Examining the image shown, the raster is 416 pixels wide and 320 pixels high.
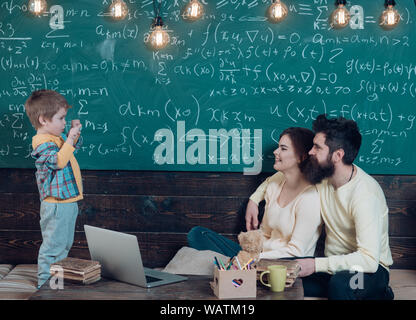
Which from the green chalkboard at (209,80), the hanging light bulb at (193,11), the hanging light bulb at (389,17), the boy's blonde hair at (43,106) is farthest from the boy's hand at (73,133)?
the hanging light bulb at (389,17)

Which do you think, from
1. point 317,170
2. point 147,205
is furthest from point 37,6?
point 317,170

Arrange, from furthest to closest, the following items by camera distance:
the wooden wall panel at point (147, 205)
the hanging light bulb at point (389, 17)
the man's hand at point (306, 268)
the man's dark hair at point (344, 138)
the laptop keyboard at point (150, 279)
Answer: the wooden wall panel at point (147, 205) → the hanging light bulb at point (389, 17) → the man's dark hair at point (344, 138) → the man's hand at point (306, 268) → the laptop keyboard at point (150, 279)

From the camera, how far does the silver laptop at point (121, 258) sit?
194cm

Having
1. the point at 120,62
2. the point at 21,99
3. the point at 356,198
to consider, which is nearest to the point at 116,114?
the point at 120,62

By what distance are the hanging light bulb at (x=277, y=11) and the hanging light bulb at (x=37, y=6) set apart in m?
1.45

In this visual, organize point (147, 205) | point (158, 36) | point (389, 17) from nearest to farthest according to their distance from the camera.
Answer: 1. point (389, 17)
2. point (158, 36)
3. point (147, 205)

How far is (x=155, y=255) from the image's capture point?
3512 millimetres

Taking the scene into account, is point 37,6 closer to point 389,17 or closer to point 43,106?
point 43,106

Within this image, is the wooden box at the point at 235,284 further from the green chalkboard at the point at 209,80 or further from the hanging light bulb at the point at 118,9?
the hanging light bulb at the point at 118,9

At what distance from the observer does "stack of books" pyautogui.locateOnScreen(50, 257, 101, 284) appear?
1.99 m

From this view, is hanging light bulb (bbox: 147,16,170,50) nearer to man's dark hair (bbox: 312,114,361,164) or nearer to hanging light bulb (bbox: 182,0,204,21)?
hanging light bulb (bbox: 182,0,204,21)

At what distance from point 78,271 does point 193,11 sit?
192 cm

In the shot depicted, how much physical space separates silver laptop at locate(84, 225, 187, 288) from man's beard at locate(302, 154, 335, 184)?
3.42 ft

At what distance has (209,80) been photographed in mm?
3395
